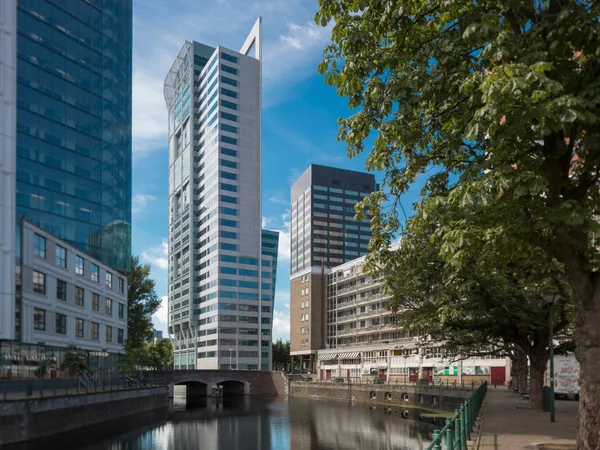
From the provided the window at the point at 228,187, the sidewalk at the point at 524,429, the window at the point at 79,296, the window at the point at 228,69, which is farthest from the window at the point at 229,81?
the sidewalk at the point at 524,429

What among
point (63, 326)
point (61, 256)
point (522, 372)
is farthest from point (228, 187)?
point (522, 372)

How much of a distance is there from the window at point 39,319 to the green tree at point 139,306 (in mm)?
37724

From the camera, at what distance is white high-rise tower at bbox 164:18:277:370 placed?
139625 millimetres

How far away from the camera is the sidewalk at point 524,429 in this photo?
18.2m

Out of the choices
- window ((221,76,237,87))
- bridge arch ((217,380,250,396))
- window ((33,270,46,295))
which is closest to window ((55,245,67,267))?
window ((33,270,46,295))

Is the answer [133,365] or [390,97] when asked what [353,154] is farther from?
[133,365]

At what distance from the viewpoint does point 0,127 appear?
47.9m

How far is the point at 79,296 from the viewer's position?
5956 centimetres

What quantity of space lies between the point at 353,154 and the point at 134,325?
81877mm

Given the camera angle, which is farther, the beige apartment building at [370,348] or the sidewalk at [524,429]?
the beige apartment building at [370,348]

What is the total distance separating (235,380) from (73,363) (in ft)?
194

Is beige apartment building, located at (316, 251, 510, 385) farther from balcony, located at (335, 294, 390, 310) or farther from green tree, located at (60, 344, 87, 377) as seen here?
green tree, located at (60, 344, 87, 377)

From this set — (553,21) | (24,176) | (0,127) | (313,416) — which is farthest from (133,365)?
(553,21)

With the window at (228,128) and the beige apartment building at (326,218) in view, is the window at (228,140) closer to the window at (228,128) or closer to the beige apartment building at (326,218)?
the window at (228,128)
